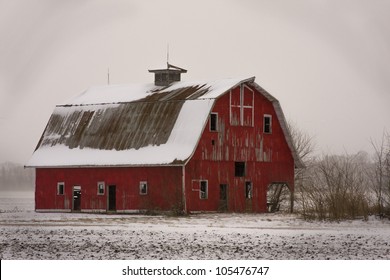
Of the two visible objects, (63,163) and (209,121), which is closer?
(209,121)

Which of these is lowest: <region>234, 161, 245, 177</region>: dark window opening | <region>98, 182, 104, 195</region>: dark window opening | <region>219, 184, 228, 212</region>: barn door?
<region>219, 184, 228, 212</region>: barn door

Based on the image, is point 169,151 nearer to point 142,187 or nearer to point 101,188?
point 142,187

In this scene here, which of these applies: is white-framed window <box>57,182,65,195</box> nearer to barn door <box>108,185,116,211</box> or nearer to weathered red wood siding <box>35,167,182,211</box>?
weathered red wood siding <box>35,167,182,211</box>

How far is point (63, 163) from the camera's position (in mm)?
44719

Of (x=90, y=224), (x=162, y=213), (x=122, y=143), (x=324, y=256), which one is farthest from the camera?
(x=122, y=143)

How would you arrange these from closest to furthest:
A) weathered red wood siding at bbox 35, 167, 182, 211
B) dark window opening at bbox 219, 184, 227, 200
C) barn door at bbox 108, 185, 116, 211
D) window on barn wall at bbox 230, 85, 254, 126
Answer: weathered red wood siding at bbox 35, 167, 182, 211
dark window opening at bbox 219, 184, 227, 200
window on barn wall at bbox 230, 85, 254, 126
barn door at bbox 108, 185, 116, 211

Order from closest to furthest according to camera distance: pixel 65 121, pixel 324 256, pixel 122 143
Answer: pixel 324 256
pixel 122 143
pixel 65 121

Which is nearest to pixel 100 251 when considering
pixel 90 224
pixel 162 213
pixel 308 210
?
pixel 90 224

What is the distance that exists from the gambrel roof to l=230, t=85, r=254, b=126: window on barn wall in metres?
0.46

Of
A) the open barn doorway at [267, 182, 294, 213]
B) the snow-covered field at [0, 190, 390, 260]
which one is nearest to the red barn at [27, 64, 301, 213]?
the open barn doorway at [267, 182, 294, 213]

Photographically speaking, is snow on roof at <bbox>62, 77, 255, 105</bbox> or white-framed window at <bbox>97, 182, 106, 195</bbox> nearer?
snow on roof at <bbox>62, 77, 255, 105</bbox>

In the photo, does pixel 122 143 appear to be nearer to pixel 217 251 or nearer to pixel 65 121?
pixel 65 121

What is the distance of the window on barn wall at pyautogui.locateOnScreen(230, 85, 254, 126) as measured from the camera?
42156 millimetres
